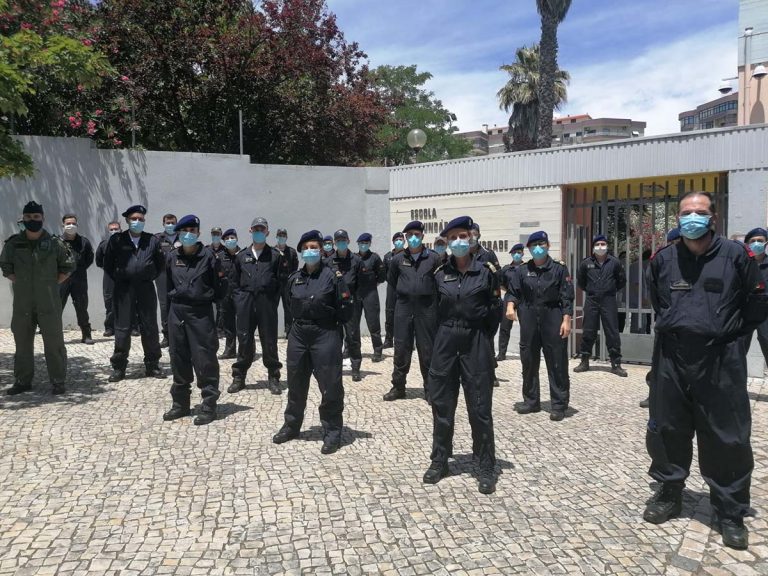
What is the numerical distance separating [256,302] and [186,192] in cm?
521

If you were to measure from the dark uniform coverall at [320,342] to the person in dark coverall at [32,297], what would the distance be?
130 inches

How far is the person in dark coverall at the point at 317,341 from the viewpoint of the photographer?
557cm

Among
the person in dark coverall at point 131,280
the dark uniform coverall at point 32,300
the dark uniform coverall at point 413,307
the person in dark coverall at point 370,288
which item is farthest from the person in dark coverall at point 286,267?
the dark uniform coverall at point 32,300

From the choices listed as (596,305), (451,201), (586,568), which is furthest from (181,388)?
(451,201)

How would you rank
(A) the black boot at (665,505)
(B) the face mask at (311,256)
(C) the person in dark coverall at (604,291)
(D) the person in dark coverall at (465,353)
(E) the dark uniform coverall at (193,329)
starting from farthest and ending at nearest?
(C) the person in dark coverall at (604,291) < (E) the dark uniform coverall at (193,329) < (B) the face mask at (311,256) < (D) the person in dark coverall at (465,353) < (A) the black boot at (665,505)

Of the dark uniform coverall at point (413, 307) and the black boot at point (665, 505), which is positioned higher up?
the dark uniform coverall at point (413, 307)

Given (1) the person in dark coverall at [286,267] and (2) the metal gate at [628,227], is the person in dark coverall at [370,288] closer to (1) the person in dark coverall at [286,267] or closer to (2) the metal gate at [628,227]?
(1) the person in dark coverall at [286,267]

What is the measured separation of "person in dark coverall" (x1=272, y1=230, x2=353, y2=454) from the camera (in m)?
5.57

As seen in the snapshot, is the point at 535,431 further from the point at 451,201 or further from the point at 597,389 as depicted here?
the point at 451,201

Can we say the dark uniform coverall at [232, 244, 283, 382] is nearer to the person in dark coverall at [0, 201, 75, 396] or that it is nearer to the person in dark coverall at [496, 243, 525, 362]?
the person in dark coverall at [0, 201, 75, 396]

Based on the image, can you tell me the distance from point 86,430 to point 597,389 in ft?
19.6

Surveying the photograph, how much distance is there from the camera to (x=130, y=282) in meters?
7.88

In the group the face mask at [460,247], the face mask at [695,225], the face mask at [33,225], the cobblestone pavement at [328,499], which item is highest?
the face mask at [33,225]

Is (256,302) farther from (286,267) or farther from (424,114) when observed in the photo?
(424,114)
